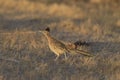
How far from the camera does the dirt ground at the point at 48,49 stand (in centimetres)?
1102

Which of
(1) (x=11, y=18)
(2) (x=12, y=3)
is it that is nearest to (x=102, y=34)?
(1) (x=11, y=18)

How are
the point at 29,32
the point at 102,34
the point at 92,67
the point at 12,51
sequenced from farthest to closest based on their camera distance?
the point at 102,34 → the point at 29,32 → the point at 12,51 → the point at 92,67

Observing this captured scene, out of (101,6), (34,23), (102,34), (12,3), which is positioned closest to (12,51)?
(102,34)

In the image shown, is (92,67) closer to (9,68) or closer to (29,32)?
(9,68)

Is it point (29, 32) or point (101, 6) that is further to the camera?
point (101, 6)

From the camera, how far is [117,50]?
13367 mm

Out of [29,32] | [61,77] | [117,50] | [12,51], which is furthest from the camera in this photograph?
[29,32]

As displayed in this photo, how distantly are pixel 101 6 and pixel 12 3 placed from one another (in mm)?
6743

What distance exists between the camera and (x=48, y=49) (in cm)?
1288

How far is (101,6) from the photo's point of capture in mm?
27922

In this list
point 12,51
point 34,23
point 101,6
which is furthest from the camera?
point 101,6

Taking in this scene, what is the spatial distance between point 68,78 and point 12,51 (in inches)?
81.6

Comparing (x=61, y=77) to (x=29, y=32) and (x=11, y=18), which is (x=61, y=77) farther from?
(x=11, y=18)

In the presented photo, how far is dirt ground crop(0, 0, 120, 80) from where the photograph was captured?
11.0 m
